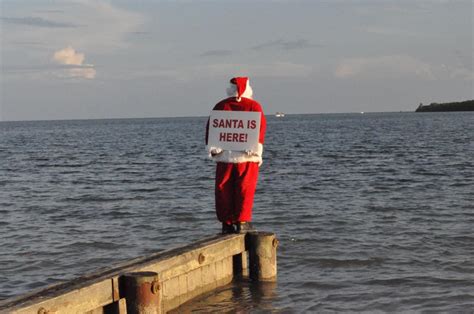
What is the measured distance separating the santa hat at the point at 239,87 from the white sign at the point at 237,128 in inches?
10.5

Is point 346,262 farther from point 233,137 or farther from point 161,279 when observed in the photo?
point 161,279

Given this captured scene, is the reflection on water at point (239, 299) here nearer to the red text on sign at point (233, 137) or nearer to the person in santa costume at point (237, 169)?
the person in santa costume at point (237, 169)

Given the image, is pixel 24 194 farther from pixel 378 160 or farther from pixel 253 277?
pixel 378 160

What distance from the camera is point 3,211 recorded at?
1669cm

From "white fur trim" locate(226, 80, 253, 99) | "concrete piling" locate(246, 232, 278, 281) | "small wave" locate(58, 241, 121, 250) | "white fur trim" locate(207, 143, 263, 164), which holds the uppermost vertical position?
"white fur trim" locate(226, 80, 253, 99)

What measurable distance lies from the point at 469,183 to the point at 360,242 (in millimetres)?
10444

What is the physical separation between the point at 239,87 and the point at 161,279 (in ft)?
7.89

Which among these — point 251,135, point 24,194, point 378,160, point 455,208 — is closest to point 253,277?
point 251,135

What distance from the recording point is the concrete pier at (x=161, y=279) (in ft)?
18.7

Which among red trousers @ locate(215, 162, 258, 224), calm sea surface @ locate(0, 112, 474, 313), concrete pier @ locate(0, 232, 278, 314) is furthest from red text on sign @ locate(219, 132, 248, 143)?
calm sea surface @ locate(0, 112, 474, 313)

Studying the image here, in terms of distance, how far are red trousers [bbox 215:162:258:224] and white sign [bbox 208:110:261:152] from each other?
21 centimetres

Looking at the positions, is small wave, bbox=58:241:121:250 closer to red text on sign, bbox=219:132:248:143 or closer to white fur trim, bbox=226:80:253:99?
red text on sign, bbox=219:132:248:143

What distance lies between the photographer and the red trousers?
8.16m

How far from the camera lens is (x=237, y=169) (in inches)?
322
